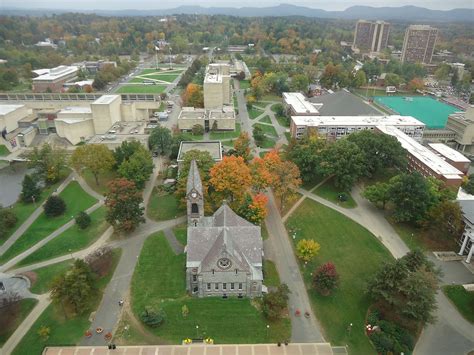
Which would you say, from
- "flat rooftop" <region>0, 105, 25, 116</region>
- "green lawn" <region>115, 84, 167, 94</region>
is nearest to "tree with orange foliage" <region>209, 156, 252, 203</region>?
"flat rooftop" <region>0, 105, 25, 116</region>

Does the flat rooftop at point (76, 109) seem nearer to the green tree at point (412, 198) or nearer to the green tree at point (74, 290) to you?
the green tree at point (74, 290)

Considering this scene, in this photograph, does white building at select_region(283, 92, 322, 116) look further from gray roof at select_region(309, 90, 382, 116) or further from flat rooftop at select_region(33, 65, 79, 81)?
flat rooftop at select_region(33, 65, 79, 81)

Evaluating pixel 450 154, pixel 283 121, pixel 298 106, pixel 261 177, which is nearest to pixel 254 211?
pixel 261 177

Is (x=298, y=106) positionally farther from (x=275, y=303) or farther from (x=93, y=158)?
(x=275, y=303)

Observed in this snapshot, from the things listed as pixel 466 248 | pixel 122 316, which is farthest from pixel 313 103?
pixel 122 316

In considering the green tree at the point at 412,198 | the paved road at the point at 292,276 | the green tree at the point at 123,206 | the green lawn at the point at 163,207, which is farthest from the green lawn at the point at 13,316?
the green tree at the point at 412,198
